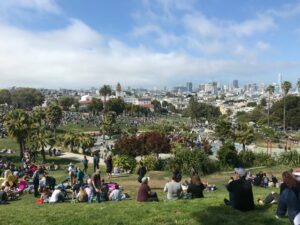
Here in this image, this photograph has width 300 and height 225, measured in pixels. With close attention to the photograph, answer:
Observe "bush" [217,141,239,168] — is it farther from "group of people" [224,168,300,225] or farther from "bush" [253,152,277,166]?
"group of people" [224,168,300,225]

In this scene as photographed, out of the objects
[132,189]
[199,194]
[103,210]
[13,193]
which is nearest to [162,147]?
[132,189]

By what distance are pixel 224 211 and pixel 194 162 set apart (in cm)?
1740

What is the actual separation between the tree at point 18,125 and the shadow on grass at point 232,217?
110ft

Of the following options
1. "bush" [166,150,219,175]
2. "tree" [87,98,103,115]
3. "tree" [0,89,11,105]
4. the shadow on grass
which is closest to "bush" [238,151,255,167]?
"bush" [166,150,219,175]

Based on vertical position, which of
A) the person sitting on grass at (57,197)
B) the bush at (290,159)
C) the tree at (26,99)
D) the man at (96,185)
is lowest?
the bush at (290,159)

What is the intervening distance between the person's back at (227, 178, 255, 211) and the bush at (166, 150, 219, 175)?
1716 centimetres

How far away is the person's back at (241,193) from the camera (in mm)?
10375

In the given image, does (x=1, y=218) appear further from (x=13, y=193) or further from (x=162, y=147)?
(x=162, y=147)

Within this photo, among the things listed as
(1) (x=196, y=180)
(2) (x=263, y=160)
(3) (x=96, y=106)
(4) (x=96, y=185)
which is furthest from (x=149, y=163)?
(3) (x=96, y=106)

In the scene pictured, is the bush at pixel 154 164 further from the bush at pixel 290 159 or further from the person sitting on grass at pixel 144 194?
the person sitting on grass at pixel 144 194

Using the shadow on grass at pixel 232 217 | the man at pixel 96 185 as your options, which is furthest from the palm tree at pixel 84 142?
the shadow on grass at pixel 232 217

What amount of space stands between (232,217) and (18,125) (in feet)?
113

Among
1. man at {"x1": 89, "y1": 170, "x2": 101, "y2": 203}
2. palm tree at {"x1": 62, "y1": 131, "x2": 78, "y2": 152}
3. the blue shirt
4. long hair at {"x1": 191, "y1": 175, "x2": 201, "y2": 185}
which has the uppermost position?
the blue shirt

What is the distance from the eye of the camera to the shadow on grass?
376 inches
